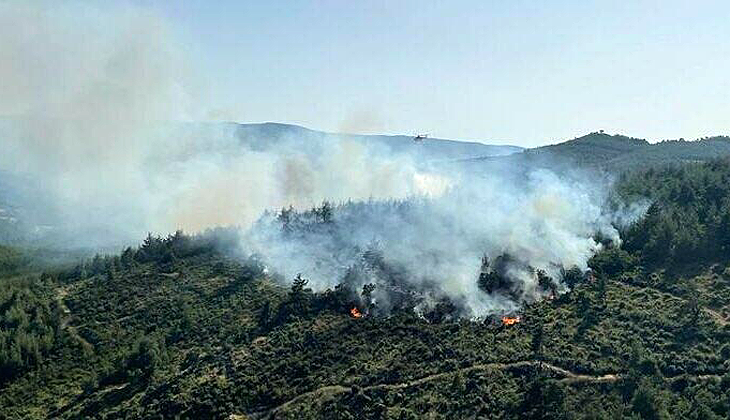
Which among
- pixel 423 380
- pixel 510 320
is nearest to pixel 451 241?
pixel 510 320

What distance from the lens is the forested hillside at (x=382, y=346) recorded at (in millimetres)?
93562

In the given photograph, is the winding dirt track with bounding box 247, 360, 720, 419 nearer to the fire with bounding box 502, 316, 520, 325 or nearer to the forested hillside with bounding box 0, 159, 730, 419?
the forested hillside with bounding box 0, 159, 730, 419

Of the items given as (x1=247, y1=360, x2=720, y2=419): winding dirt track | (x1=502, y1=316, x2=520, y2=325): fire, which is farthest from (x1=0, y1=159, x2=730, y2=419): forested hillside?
(x1=502, y1=316, x2=520, y2=325): fire

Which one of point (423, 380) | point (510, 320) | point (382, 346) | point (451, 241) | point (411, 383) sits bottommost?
point (411, 383)

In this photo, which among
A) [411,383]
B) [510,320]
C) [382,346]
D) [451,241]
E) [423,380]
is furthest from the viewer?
[451,241]

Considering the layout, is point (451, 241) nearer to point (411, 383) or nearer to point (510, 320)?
point (510, 320)

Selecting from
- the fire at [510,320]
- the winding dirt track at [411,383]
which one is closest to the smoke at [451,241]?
the fire at [510,320]

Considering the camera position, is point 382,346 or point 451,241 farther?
point 451,241

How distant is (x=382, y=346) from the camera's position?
10950cm

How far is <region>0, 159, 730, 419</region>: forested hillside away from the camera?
307 feet

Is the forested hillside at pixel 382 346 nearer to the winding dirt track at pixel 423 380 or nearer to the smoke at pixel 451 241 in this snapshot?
the winding dirt track at pixel 423 380

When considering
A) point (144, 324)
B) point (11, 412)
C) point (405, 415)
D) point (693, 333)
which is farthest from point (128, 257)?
point (693, 333)

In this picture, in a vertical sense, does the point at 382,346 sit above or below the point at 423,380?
→ above

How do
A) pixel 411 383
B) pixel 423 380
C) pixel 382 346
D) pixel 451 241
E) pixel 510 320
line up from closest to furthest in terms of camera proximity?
pixel 411 383
pixel 423 380
pixel 382 346
pixel 510 320
pixel 451 241
